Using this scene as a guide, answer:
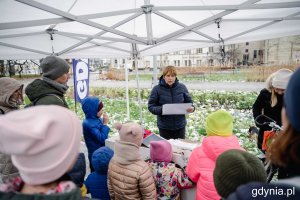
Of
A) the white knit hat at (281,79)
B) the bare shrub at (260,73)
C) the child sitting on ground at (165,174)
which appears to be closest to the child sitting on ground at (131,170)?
the child sitting on ground at (165,174)

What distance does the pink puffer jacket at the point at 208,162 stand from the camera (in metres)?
1.79

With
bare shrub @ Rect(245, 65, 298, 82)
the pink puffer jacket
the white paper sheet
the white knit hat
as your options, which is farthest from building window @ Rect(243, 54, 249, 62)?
the pink puffer jacket

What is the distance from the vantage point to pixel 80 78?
5090 millimetres

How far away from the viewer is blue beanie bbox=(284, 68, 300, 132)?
73cm

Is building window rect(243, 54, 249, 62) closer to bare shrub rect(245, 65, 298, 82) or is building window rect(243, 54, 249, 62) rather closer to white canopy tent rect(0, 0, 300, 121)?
bare shrub rect(245, 65, 298, 82)

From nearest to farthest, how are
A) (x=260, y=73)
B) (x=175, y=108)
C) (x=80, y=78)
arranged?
(x=175, y=108) → (x=80, y=78) → (x=260, y=73)

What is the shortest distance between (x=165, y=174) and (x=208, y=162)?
39cm

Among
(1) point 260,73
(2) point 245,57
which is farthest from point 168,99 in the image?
(2) point 245,57

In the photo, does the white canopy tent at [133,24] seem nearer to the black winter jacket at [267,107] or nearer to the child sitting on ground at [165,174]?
the black winter jacket at [267,107]

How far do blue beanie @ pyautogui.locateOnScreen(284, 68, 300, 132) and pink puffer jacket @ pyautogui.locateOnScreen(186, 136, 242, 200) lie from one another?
104cm

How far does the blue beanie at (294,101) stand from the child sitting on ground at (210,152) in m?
1.04

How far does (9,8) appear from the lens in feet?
7.77

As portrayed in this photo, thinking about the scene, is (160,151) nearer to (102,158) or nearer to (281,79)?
(102,158)

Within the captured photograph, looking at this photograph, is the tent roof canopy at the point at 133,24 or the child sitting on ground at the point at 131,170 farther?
the tent roof canopy at the point at 133,24
